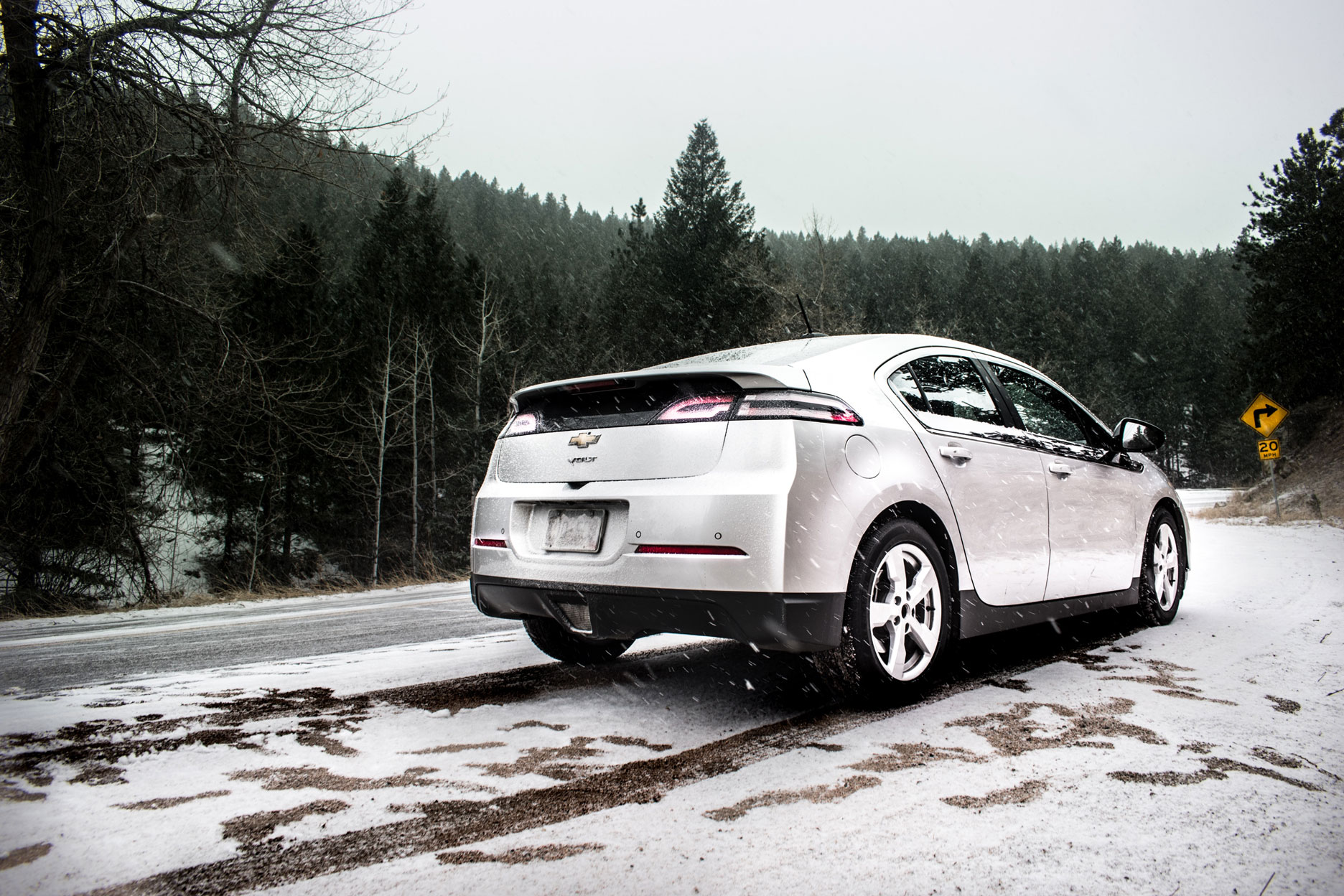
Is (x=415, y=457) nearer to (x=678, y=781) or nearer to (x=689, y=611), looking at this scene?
(x=689, y=611)

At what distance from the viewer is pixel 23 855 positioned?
6.34ft

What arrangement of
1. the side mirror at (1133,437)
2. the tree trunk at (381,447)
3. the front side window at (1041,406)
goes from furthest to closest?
the tree trunk at (381,447) < the side mirror at (1133,437) < the front side window at (1041,406)

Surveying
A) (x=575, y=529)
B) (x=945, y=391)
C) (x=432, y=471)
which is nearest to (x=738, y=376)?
(x=575, y=529)

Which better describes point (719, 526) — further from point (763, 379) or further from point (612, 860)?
point (612, 860)

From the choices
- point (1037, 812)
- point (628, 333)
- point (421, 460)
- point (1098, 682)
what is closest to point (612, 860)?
point (1037, 812)

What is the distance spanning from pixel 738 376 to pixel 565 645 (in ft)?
5.95

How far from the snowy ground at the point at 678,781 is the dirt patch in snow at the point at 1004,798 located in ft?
0.03

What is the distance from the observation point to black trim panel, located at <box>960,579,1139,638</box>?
12.0 ft

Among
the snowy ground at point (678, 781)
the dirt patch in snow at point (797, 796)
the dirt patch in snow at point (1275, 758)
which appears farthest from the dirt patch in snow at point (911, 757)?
the dirt patch in snow at point (1275, 758)

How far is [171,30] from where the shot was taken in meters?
8.91

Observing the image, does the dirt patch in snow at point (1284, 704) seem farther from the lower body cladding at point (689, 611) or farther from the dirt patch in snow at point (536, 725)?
the dirt patch in snow at point (536, 725)

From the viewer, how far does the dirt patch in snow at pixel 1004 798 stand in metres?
2.23

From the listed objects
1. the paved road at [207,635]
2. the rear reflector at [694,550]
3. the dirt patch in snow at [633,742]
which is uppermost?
the rear reflector at [694,550]

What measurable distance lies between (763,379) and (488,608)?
5.33 feet
